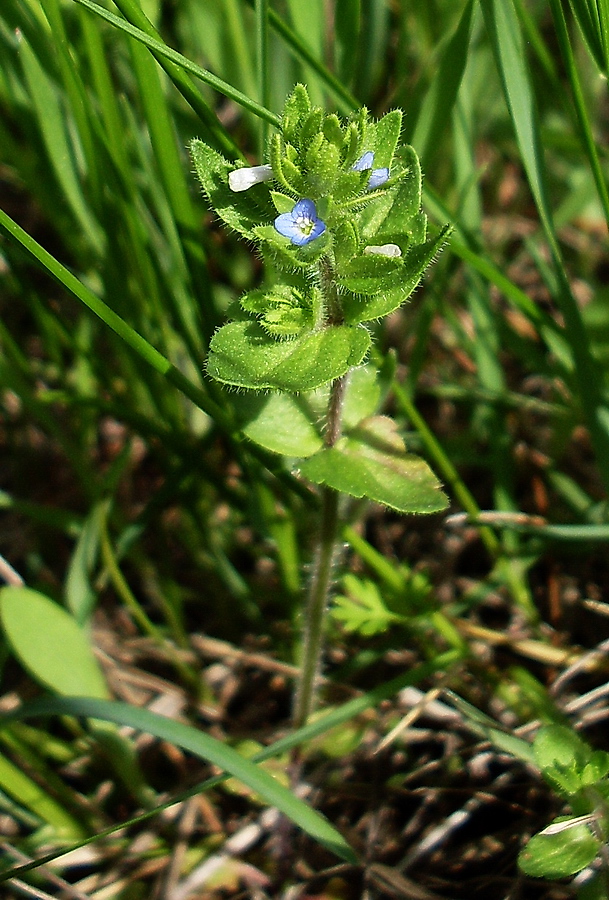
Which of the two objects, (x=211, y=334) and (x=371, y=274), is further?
(x=211, y=334)

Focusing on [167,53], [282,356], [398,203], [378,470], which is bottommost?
[378,470]

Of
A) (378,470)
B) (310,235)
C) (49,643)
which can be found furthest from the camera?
(49,643)

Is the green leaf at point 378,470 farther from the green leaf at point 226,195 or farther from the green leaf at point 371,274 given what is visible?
the green leaf at point 226,195

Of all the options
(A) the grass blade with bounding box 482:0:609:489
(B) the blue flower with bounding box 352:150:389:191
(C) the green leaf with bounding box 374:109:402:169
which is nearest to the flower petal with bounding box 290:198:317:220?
(B) the blue flower with bounding box 352:150:389:191

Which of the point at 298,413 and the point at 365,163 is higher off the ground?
the point at 365,163

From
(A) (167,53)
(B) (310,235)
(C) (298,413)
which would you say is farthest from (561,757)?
(A) (167,53)

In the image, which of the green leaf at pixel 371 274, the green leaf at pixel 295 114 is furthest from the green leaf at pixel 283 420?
the green leaf at pixel 295 114

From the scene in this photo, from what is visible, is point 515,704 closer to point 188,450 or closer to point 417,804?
point 417,804

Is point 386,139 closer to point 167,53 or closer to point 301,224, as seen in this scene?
point 301,224
